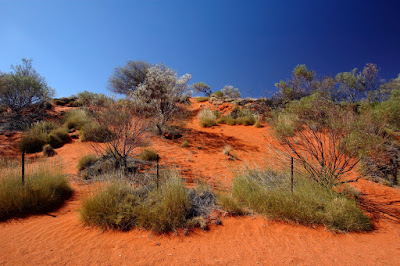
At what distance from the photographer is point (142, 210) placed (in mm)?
3688

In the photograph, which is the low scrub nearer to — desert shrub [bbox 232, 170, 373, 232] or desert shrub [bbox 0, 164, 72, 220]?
desert shrub [bbox 232, 170, 373, 232]

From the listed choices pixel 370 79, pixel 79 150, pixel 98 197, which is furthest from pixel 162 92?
pixel 370 79

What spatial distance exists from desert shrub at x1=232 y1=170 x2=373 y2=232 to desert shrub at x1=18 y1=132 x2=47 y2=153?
432 inches

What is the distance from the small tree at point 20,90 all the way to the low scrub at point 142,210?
59.3 feet

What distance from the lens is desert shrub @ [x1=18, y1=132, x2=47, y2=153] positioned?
31.3 ft

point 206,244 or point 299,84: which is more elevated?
point 299,84

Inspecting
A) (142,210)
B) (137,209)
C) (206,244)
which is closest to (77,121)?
(137,209)

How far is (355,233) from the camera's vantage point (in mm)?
3633

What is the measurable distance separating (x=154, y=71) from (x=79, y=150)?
8810mm

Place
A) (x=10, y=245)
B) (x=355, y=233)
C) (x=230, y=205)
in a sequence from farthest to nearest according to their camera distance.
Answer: (x=230, y=205)
(x=355, y=233)
(x=10, y=245)

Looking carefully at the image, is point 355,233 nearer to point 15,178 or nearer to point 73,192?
point 73,192

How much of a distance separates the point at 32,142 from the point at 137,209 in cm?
991

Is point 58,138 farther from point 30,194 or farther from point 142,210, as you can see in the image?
point 142,210

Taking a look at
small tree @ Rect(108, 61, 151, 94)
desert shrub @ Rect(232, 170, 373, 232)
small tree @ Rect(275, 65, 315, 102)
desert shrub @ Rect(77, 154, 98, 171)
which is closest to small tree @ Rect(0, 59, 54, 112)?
small tree @ Rect(108, 61, 151, 94)
